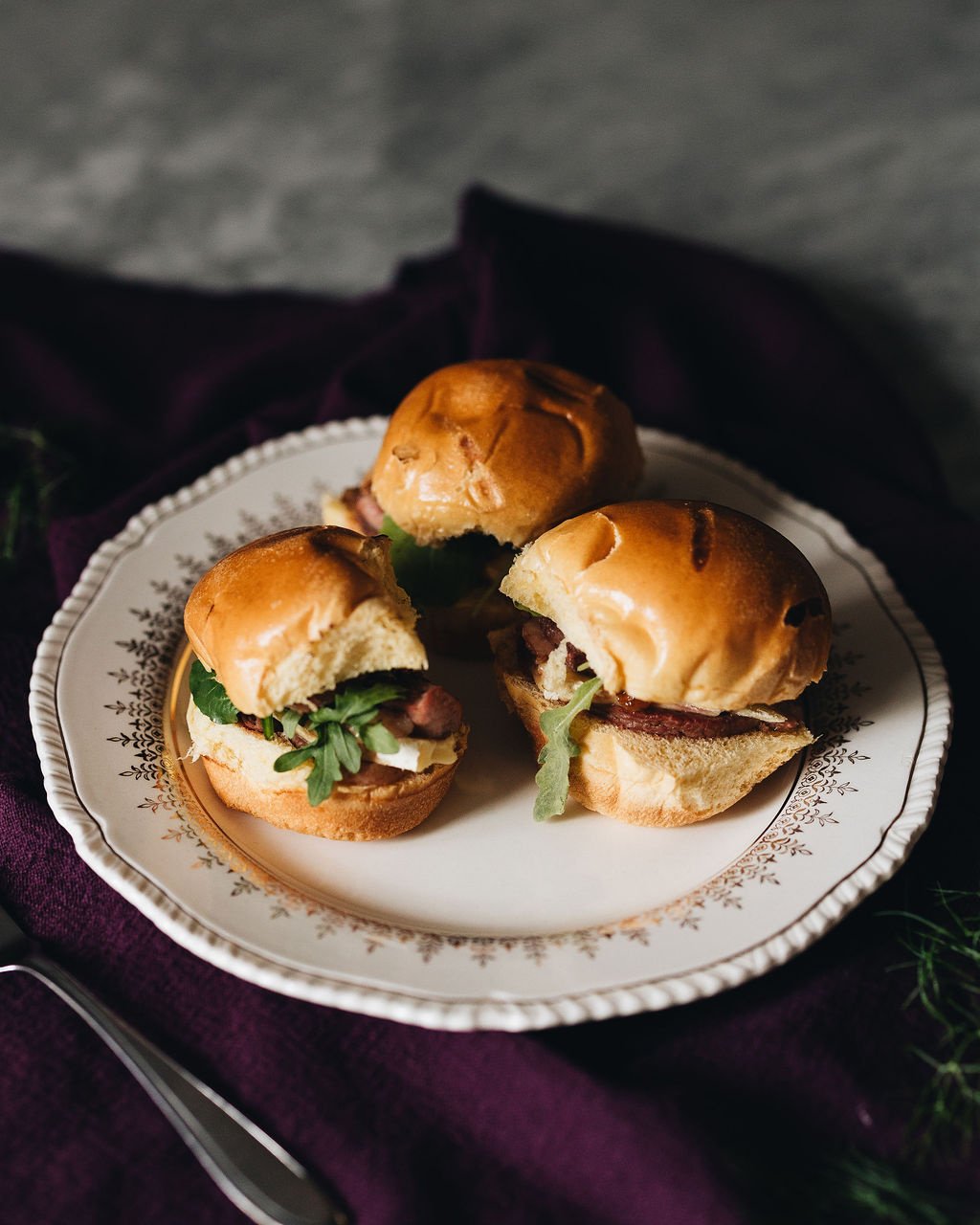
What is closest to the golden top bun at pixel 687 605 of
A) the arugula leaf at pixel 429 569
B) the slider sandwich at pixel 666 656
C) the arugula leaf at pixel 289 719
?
the slider sandwich at pixel 666 656

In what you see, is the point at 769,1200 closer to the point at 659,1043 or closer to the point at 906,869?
the point at 659,1043

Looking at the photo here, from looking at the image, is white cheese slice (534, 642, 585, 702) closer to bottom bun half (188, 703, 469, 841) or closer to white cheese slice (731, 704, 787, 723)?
bottom bun half (188, 703, 469, 841)

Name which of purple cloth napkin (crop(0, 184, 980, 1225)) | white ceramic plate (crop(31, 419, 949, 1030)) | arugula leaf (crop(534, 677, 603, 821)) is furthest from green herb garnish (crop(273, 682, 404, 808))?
purple cloth napkin (crop(0, 184, 980, 1225))

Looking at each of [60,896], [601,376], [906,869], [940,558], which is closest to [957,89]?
[601,376]

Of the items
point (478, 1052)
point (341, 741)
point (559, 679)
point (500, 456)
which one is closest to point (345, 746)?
point (341, 741)

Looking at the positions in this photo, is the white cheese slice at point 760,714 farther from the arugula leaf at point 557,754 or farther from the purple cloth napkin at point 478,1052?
the purple cloth napkin at point 478,1052
